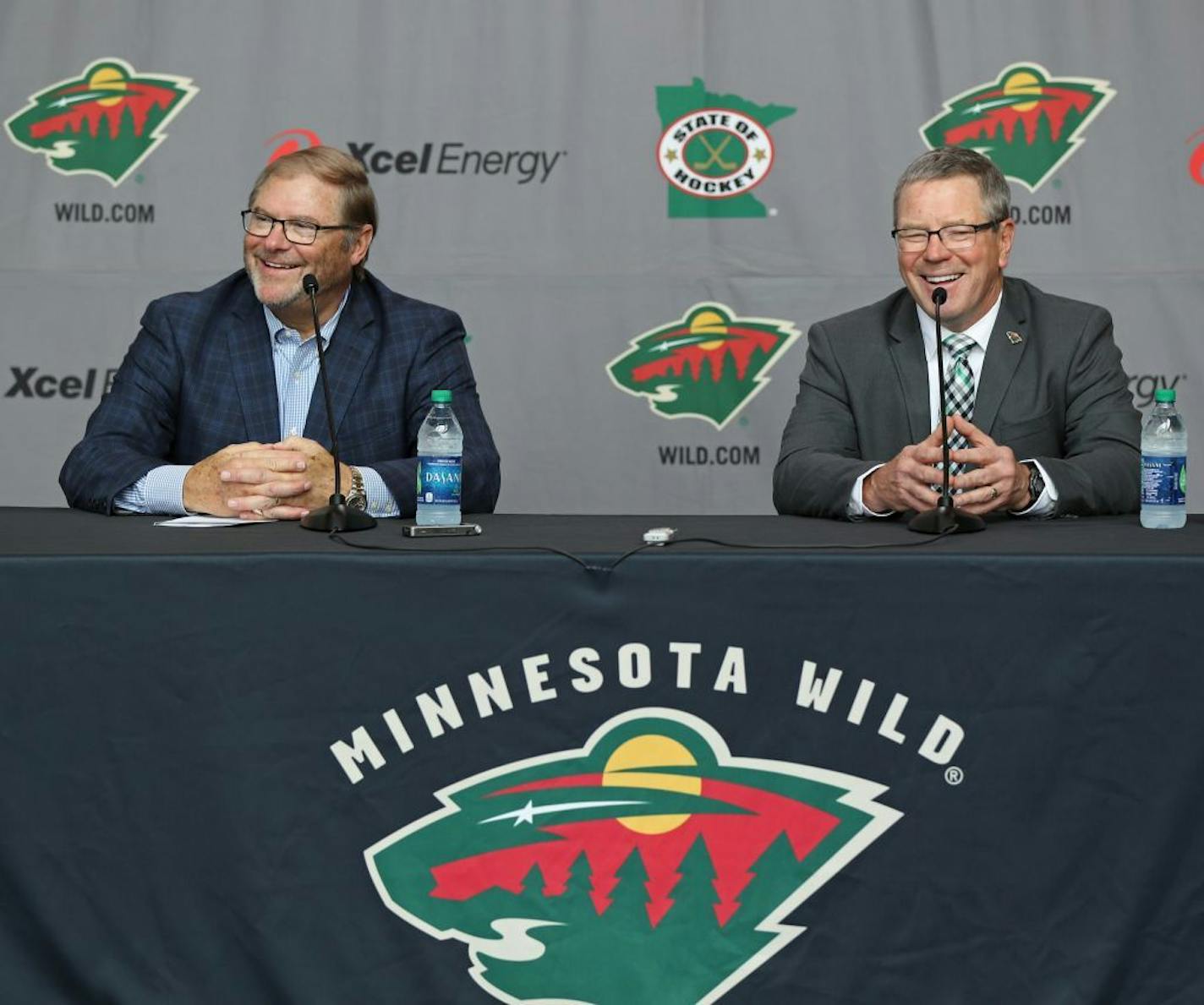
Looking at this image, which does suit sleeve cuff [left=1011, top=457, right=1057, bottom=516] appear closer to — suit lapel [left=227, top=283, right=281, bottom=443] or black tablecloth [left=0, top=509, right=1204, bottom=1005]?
black tablecloth [left=0, top=509, right=1204, bottom=1005]

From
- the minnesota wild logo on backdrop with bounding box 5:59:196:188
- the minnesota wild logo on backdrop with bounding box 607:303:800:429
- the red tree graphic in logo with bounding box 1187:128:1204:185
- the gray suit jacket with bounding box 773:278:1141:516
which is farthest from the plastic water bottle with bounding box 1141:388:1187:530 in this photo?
the minnesota wild logo on backdrop with bounding box 5:59:196:188

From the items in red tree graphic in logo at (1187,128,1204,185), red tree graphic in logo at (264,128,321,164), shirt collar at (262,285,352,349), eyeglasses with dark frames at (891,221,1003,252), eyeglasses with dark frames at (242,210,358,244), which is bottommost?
shirt collar at (262,285,352,349)

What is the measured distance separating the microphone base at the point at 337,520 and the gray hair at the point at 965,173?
1153 millimetres

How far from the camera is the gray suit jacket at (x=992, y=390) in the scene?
2480 millimetres

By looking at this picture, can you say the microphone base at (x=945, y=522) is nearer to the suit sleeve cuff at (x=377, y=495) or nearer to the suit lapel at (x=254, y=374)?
the suit sleeve cuff at (x=377, y=495)

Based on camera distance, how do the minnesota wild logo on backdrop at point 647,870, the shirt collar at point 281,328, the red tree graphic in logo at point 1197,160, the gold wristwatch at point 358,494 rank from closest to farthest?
1. the minnesota wild logo on backdrop at point 647,870
2. the gold wristwatch at point 358,494
3. the shirt collar at point 281,328
4. the red tree graphic in logo at point 1197,160

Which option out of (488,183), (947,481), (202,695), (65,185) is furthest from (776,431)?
(202,695)

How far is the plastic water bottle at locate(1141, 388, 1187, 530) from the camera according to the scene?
6.66 feet

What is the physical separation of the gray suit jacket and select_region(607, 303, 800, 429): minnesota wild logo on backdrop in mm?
890

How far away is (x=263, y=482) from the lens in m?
2.19

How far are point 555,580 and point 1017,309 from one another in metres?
1.30

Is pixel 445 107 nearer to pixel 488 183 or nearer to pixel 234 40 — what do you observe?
pixel 488 183

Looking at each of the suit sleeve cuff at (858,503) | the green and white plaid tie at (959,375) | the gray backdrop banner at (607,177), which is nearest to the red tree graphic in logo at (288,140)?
the gray backdrop banner at (607,177)

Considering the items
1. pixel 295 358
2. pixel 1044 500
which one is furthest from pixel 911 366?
pixel 295 358
